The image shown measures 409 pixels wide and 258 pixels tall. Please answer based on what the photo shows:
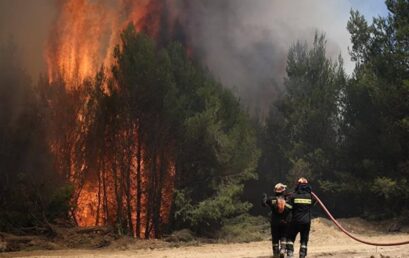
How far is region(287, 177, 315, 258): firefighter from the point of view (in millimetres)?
11867

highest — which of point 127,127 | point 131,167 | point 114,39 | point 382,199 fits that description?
point 114,39

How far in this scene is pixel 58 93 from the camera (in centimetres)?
2258

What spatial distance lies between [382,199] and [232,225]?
406 inches

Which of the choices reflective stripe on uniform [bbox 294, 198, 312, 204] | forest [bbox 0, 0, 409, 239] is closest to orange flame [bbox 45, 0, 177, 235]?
forest [bbox 0, 0, 409, 239]

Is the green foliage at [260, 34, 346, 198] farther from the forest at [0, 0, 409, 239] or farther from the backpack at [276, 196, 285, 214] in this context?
the backpack at [276, 196, 285, 214]

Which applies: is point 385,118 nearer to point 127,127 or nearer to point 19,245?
point 127,127

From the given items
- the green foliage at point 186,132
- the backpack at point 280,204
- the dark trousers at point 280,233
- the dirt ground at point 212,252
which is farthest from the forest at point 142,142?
the backpack at point 280,204

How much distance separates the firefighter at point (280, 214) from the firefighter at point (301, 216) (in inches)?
7.3

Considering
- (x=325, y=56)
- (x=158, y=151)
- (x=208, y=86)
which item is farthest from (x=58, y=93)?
(x=325, y=56)

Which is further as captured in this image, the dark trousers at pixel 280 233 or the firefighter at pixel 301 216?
the dark trousers at pixel 280 233

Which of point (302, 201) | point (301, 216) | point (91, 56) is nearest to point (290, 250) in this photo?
point (301, 216)

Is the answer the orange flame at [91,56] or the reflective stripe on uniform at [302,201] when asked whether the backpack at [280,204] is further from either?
the orange flame at [91,56]

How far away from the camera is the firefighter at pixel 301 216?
11.9 meters

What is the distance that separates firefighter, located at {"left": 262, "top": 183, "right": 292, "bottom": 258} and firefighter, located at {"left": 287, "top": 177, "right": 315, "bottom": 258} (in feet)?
0.61
